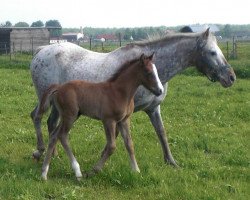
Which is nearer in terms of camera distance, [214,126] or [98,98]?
[98,98]

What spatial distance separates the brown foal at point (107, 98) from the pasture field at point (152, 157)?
0.44m

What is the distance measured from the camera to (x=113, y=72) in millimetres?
7652

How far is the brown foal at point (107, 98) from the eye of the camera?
6.77 metres

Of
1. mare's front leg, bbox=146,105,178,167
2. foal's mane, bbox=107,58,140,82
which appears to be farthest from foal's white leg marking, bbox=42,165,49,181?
mare's front leg, bbox=146,105,178,167

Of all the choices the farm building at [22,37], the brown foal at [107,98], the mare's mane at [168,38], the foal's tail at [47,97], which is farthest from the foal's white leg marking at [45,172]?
the farm building at [22,37]

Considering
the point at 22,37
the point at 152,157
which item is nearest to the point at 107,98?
the point at 152,157

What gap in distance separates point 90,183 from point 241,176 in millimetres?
2337

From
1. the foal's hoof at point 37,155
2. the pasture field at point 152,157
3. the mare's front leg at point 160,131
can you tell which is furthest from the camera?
the foal's hoof at point 37,155

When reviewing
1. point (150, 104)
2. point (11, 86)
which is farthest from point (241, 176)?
point (11, 86)

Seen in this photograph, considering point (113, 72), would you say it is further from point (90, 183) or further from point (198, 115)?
point (198, 115)

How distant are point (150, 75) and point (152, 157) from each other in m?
2.18

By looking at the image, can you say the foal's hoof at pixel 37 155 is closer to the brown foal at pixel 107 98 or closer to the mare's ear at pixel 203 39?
the brown foal at pixel 107 98

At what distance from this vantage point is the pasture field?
6250 mm

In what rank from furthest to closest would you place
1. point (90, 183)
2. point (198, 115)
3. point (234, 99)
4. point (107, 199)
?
point (234, 99)
point (198, 115)
point (90, 183)
point (107, 199)
